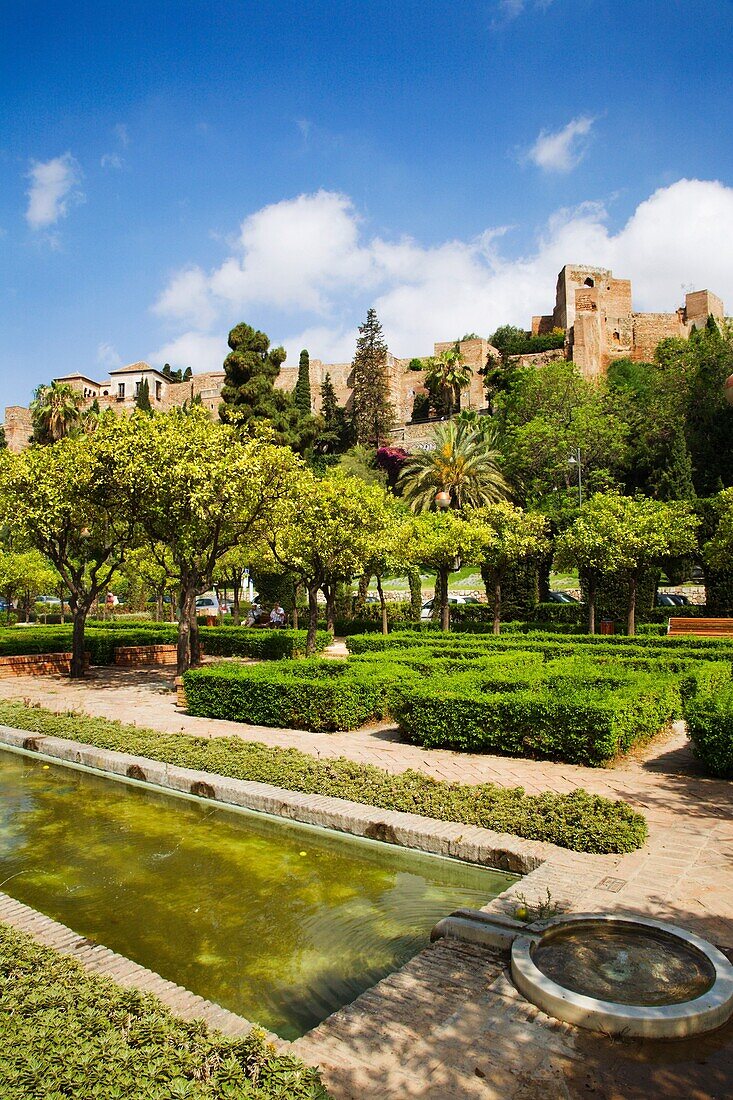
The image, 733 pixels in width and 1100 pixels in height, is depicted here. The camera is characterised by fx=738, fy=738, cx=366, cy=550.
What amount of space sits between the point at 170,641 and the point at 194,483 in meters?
9.12

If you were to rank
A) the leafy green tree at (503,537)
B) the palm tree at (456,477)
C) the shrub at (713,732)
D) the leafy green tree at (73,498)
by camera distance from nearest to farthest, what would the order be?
the shrub at (713,732) → the leafy green tree at (73,498) → the leafy green tree at (503,537) → the palm tree at (456,477)

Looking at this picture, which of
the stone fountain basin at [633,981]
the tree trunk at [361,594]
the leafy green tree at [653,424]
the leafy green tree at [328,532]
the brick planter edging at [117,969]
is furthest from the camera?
the leafy green tree at [653,424]

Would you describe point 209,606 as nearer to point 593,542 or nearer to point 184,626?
point 593,542

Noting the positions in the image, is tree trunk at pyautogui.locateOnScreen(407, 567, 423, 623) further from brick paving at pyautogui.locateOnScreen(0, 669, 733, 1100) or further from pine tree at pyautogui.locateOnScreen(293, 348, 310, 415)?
pine tree at pyautogui.locateOnScreen(293, 348, 310, 415)

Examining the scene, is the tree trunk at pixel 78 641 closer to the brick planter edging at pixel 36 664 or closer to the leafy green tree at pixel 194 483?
the brick planter edging at pixel 36 664

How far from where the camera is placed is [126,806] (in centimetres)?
707

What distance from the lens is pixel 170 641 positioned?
2052 centimetres

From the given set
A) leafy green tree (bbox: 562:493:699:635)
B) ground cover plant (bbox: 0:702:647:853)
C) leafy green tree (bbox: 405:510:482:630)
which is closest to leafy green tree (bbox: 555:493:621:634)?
leafy green tree (bbox: 562:493:699:635)

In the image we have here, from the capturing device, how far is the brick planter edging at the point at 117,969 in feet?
10.3

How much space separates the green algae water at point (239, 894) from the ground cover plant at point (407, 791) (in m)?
0.51

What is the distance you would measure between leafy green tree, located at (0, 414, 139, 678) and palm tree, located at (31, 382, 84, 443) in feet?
70.0

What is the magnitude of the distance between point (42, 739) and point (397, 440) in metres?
55.6

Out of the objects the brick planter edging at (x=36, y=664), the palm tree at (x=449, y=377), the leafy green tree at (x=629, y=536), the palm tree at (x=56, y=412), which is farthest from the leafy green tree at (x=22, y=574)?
the palm tree at (x=449, y=377)

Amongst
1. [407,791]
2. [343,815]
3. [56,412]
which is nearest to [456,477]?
[56,412]
